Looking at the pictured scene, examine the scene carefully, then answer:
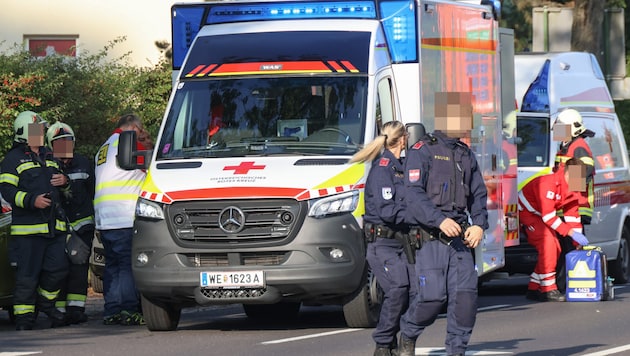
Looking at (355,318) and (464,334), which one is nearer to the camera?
(464,334)

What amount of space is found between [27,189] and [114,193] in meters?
0.85

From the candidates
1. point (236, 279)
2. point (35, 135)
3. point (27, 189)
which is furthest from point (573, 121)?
point (27, 189)

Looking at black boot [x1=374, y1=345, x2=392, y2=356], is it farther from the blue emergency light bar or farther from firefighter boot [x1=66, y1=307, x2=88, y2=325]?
firefighter boot [x1=66, y1=307, x2=88, y2=325]

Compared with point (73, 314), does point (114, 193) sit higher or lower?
higher

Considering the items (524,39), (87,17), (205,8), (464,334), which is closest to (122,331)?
(205,8)

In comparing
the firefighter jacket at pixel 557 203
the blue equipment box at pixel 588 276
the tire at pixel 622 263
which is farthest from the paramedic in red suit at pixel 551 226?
the tire at pixel 622 263

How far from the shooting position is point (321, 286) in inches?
479

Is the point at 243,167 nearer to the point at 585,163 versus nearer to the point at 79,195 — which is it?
the point at 79,195

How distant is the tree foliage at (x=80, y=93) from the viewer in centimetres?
1852

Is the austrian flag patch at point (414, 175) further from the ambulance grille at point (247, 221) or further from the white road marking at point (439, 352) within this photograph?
the ambulance grille at point (247, 221)

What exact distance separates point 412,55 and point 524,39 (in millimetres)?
37822

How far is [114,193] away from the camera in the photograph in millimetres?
13961

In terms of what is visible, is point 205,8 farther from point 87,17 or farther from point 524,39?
point 524,39

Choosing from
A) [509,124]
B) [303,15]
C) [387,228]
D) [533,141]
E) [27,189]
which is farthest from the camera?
[533,141]
